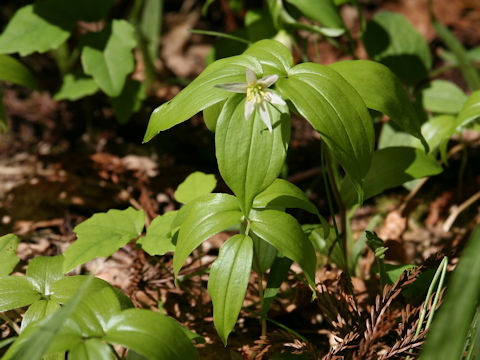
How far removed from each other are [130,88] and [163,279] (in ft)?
3.51

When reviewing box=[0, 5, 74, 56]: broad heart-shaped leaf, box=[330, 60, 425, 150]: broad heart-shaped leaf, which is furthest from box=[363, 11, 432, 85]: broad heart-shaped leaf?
box=[0, 5, 74, 56]: broad heart-shaped leaf

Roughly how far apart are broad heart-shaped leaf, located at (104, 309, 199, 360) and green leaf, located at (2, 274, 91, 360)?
0.44 feet

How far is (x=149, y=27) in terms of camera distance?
117 inches

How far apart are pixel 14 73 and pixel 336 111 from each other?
4.45ft

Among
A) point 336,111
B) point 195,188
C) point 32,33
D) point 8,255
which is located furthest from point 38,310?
point 32,33

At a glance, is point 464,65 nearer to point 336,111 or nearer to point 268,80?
point 336,111

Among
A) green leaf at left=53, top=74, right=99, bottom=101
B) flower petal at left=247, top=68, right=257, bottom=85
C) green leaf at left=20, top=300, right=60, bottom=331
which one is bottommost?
green leaf at left=20, top=300, right=60, bottom=331

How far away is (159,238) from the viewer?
57.9 inches

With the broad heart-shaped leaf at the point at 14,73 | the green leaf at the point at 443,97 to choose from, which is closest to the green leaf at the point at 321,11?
the green leaf at the point at 443,97

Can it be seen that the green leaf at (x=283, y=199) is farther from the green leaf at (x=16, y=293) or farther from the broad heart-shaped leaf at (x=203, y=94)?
the green leaf at (x=16, y=293)

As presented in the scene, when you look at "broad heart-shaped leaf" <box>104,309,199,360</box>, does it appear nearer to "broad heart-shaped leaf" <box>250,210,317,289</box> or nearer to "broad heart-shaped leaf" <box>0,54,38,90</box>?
"broad heart-shaped leaf" <box>250,210,317,289</box>

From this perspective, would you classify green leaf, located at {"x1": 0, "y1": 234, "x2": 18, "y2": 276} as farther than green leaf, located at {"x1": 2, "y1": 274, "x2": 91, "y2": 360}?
Yes

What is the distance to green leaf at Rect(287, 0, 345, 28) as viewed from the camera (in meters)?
1.92

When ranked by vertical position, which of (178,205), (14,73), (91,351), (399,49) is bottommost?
(178,205)
